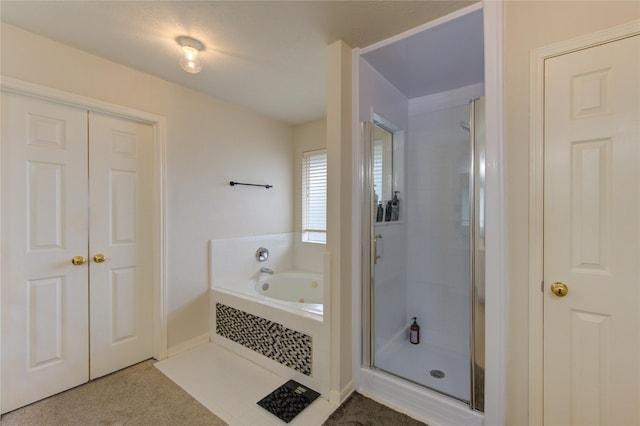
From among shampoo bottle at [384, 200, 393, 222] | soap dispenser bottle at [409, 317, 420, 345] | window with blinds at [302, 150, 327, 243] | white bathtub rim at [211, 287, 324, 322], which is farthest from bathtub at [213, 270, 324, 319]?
shampoo bottle at [384, 200, 393, 222]

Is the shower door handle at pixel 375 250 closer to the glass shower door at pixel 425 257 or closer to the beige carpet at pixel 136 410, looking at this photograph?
the glass shower door at pixel 425 257

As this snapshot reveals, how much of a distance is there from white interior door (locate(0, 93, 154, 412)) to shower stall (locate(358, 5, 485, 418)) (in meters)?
1.93

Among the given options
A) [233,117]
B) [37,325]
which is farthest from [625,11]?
[37,325]

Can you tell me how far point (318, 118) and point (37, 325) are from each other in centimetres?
313

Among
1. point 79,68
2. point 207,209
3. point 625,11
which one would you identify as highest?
point 79,68

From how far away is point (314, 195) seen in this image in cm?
352

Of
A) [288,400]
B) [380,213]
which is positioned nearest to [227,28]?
[380,213]

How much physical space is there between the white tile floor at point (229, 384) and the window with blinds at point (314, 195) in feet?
5.41

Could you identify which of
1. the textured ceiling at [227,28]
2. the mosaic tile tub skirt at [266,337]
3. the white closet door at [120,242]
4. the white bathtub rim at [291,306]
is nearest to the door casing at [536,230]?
the textured ceiling at [227,28]

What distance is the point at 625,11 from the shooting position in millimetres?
1184

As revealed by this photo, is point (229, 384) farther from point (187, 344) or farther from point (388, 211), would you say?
point (388, 211)

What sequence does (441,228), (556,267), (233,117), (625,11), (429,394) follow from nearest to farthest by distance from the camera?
(625,11)
(556,267)
(429,394)
(441,228)
(233,117)

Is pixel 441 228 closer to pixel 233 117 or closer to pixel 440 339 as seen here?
pixel 440 339

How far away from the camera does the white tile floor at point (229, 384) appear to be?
1721 mm
